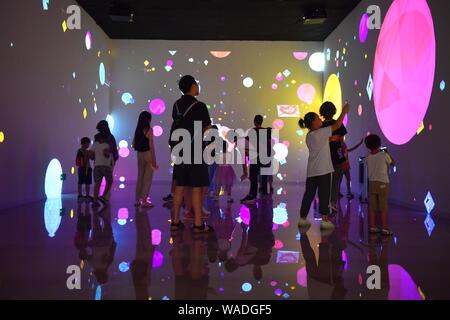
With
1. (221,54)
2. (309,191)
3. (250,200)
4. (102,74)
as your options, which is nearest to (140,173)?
(250,200)

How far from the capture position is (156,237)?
3.81 metres

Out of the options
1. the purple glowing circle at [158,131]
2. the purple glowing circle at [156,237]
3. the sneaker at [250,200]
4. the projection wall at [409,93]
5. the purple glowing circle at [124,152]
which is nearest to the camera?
the purple glowing circle at [156,237]

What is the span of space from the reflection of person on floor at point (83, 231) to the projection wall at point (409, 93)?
3656 millimetres

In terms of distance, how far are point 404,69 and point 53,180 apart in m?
5.29

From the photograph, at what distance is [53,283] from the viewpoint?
2.42 m

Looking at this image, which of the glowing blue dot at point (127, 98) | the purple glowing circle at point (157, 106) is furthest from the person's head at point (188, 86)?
the glowing blue dot at point (127, 98)

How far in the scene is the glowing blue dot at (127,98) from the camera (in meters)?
11.3

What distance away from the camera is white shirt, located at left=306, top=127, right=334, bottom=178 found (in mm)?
4262

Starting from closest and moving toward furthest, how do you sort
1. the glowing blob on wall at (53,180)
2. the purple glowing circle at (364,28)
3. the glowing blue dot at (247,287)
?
the glowing blue dot at (247,287) < the glowing blob on wall at (53,180) < the purple glowing circle at (364,28)

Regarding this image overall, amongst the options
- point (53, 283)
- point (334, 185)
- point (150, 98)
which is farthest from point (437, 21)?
point (150, 98)

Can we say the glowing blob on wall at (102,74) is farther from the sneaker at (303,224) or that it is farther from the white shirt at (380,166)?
the white shirt at (380,166)

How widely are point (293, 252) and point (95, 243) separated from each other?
1461 mm

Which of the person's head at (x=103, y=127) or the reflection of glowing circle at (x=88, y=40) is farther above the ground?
the reflection of glowing circle at (x=88, y=40)
